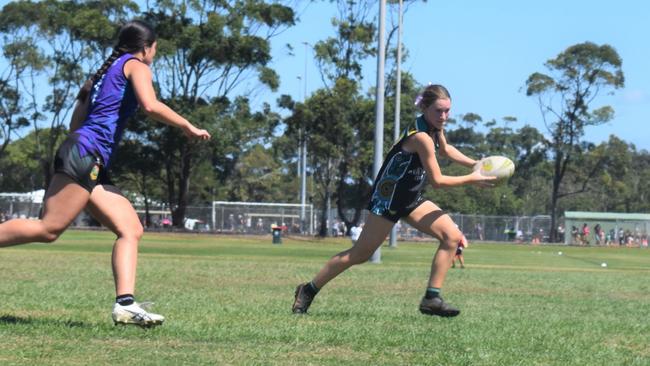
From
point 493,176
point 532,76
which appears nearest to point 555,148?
point 532,76

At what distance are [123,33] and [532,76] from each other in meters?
71.6

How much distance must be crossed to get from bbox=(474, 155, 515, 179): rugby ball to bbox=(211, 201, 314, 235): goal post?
61023 millimetres

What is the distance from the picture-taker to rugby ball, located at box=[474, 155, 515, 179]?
7777 mm

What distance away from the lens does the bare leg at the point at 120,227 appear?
6.66m

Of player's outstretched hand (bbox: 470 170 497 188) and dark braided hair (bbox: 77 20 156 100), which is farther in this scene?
player's outstretched hand (bbox: 470 170 497 188)

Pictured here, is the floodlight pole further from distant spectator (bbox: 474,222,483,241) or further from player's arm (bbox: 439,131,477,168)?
distant spectator (bbox: 474,222,483,241)

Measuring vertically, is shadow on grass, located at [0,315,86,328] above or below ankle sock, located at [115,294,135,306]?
below

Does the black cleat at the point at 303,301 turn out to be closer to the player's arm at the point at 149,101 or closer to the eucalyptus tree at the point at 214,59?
the player's arm at the point at 149,101

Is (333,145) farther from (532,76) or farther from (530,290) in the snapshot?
(530,290)

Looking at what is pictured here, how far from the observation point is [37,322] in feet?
22.6

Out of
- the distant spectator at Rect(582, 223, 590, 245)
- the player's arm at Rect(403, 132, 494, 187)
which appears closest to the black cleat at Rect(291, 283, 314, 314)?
the player's arm at Rect(403, 132, 494, 187)

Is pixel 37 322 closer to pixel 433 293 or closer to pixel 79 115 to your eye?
pixel 79 115

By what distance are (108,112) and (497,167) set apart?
3.09 meters

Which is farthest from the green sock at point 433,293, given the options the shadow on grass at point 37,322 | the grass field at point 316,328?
the shadow on grass at point 37,322
